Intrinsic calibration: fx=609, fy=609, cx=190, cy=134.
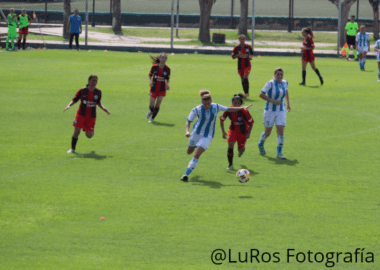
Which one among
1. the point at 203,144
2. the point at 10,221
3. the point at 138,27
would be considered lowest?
the point at 10,221

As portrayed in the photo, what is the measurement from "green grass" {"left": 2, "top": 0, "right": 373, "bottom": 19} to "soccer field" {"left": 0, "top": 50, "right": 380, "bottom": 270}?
131ft

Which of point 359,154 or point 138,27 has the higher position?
point 138,27

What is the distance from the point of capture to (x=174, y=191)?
1058 centimetres

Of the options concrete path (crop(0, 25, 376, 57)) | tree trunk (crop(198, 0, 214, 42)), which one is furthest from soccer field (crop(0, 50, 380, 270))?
tree trunk (crop(198, 0, 214, 42))

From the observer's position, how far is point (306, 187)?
1093cm

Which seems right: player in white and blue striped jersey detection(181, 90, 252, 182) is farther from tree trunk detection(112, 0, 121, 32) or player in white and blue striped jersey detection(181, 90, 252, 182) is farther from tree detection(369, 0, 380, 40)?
tree trunk detection(112, 0, 121, 32)

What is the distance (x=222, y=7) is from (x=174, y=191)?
5666cm

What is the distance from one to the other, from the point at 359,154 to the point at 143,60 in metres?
20.7

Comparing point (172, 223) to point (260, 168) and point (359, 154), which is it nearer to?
point (260, 168)

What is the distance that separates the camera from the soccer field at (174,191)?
788cm

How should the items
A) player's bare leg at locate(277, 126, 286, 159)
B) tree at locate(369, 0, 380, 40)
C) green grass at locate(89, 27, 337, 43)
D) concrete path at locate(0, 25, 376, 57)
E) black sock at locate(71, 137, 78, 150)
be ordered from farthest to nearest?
green grass at locate(89, 27, 337, 43) → tree at locate(369, 0, 380, 40) → concrete path at locate(0, 25, 376, 57) → black sock at locate(71, 137, 78, 150) → player's bare leg at locate(277, 126, 286, 159)

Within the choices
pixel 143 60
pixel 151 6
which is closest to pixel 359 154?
pixel 143 60

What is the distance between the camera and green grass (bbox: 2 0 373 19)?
5881 cm

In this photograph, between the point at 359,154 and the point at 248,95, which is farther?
the point at 248,95
